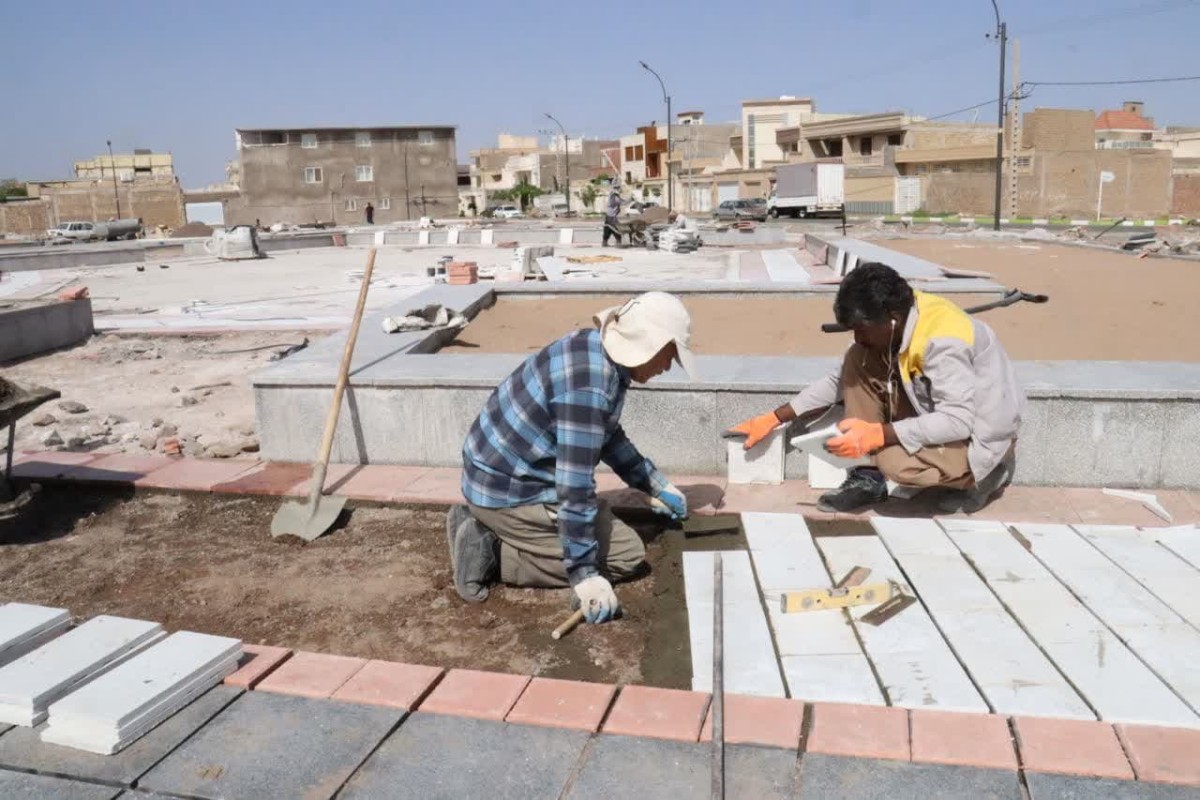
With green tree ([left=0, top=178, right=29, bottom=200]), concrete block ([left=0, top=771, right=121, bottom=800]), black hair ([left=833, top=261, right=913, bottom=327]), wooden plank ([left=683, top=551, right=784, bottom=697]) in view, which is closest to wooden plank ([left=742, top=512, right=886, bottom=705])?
wooden plank ([left=683, top=551, right=784, bottom=697])

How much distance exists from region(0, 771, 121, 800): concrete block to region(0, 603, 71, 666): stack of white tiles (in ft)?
2.10

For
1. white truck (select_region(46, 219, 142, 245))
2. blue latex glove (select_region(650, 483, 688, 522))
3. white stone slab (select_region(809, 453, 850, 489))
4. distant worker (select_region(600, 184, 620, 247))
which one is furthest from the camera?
white truck (select_region(46, 219, 142, 245))

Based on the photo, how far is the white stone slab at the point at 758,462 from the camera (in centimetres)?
442

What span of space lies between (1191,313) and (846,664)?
6.16 m

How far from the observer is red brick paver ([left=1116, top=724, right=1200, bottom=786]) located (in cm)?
227

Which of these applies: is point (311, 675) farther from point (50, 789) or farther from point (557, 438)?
point (557, 438)

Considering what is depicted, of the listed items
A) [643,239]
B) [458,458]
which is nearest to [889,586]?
[458,458]

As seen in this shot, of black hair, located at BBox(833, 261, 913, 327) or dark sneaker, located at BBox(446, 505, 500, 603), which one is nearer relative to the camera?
dark sneaker, located at BBox(446, 505, 500, 603)

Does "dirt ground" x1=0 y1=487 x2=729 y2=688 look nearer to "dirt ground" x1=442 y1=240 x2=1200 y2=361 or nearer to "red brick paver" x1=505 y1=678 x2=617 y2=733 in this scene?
"red brick paver" x1=505 y1=678 x2=617 y2=733

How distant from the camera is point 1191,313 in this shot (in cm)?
745

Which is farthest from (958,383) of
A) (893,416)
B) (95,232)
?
(95,232)

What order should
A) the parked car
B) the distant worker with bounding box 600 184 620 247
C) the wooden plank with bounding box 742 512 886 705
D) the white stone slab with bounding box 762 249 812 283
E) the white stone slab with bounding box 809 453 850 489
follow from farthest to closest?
the parked car, the distant worker with bounding box 600 184 620 247, the white stone slab with bounding box 762 249 812 283, the white stone slab with bounding box 809 453 850 489, the wooden plank with bounding box 742 512 886 705

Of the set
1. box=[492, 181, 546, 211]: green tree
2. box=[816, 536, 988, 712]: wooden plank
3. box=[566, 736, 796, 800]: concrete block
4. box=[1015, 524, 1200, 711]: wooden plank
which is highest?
box=[492, 181, 546, 211]: green tree

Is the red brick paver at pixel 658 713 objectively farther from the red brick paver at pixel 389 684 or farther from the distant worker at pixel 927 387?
the distant worker at pixel 927 387
